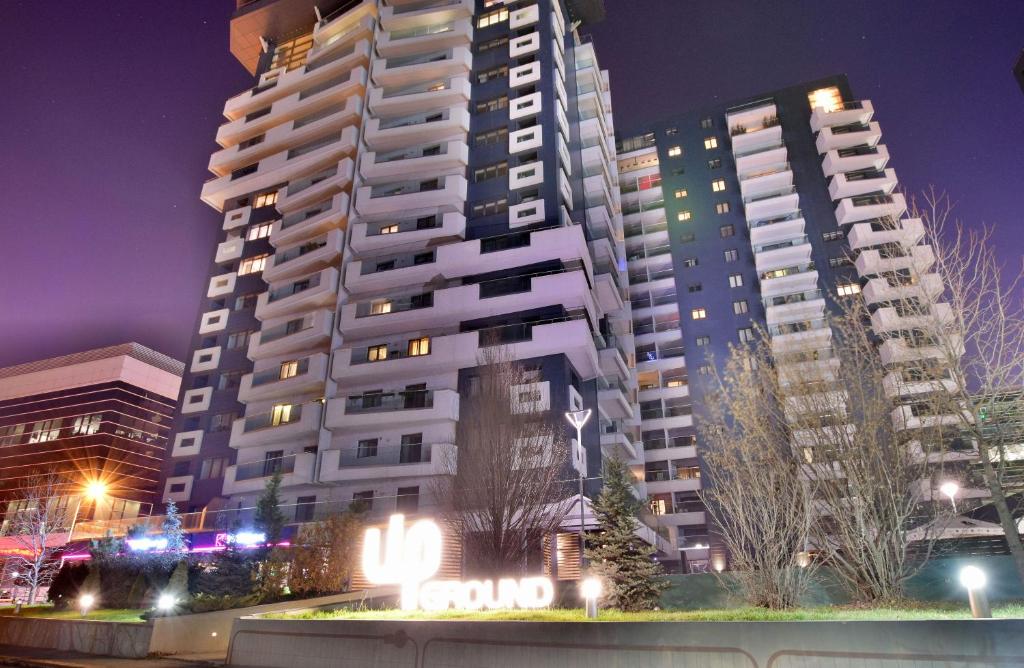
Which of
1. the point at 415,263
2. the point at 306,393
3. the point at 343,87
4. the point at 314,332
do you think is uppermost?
the point at 343,87

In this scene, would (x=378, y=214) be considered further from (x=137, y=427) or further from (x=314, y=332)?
(x=137, y=427)

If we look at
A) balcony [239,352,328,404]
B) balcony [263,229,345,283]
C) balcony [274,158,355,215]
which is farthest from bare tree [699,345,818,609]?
balcony [274,158,355,215]

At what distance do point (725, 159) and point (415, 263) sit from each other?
39664 millimetres

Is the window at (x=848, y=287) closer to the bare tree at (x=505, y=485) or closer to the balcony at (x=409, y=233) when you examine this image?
the balcony at (x=409, y=233)

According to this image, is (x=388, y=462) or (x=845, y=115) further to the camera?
(x=845, y=115)

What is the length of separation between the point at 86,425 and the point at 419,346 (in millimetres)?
76420

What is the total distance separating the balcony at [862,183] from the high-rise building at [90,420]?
94.7m

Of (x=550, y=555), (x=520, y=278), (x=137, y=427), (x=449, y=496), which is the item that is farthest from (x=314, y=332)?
(x=137, y=427)

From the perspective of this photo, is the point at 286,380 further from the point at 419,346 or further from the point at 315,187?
the point at 315,187

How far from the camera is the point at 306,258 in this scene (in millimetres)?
45875

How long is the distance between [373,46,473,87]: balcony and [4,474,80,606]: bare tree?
133ft

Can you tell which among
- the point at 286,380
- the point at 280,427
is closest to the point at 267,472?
the point at 280,427

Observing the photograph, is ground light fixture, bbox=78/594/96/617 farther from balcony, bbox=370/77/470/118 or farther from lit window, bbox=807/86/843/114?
lit window, bbox=807/86/843/114

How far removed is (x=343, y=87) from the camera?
2030 inches
